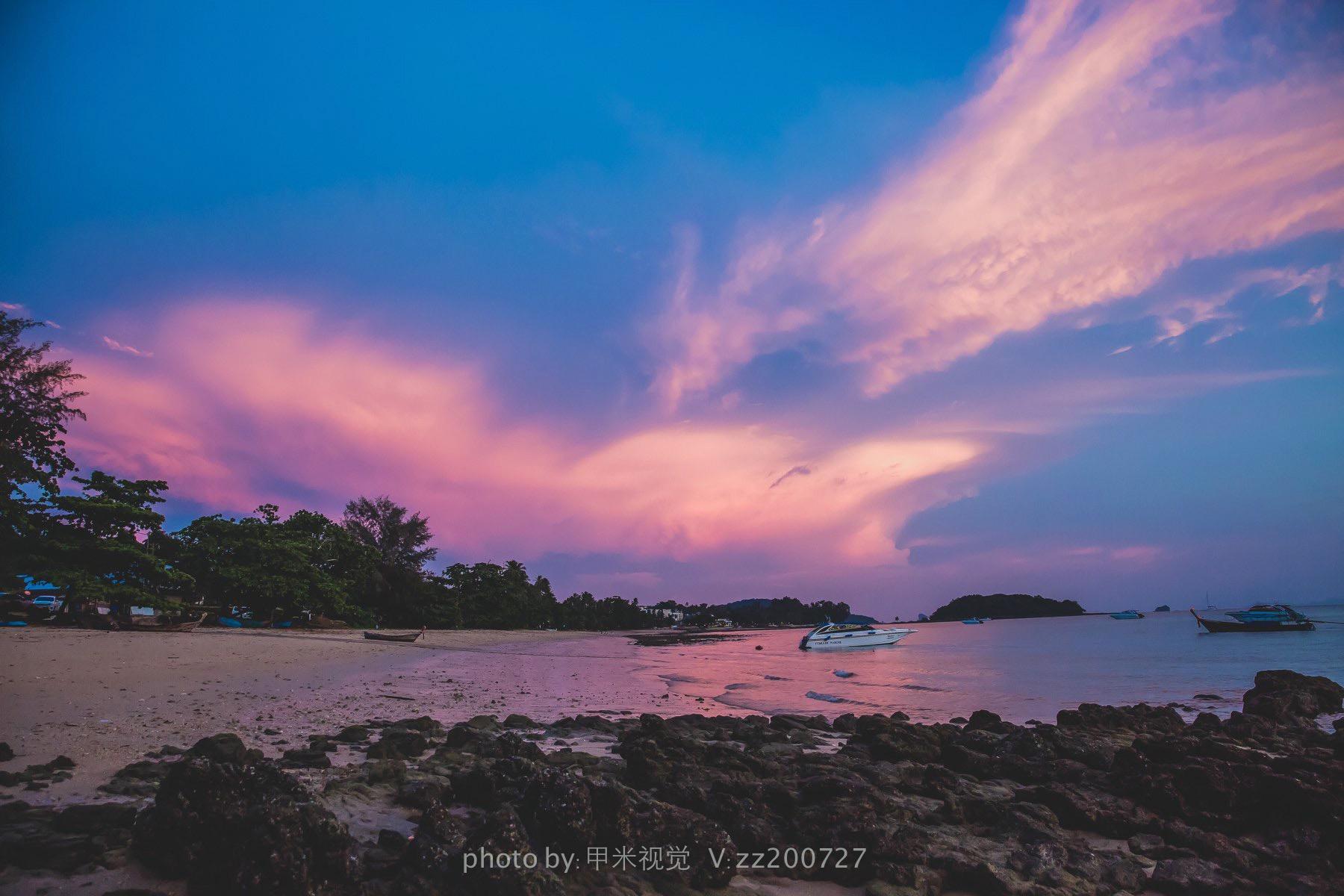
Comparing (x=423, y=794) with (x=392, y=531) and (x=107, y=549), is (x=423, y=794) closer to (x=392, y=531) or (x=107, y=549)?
(x=107, y=549)

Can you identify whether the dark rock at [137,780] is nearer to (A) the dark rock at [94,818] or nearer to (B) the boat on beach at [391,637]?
(A) the dark rock at [94,818]

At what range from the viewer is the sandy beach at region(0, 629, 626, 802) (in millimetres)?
8422

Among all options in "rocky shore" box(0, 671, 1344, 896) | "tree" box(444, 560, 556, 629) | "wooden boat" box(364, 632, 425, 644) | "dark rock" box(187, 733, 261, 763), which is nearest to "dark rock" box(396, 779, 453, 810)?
"rocky shore" box(0, 671, 1344, 896)

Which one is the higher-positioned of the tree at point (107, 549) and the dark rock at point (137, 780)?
the tree at point (107, 549)

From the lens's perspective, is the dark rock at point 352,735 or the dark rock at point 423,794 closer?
the dark rock at point 423,794

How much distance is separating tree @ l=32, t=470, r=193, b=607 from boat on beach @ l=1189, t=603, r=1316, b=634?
90.4 m

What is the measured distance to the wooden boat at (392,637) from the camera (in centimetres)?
3975

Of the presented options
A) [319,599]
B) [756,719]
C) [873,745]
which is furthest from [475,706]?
[319,599]

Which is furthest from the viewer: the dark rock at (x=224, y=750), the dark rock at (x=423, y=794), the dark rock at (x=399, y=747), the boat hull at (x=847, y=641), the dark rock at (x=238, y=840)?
the boat hull at (x=847, y=641)

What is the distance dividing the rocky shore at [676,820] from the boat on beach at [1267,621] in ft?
263

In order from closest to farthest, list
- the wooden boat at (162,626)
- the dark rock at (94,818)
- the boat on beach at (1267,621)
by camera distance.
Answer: the dark rock at (94,818)
the wooden boat at (162,626)
the boat on beach at (1267,621)

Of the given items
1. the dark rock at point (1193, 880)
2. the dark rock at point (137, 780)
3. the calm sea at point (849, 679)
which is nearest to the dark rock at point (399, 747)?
the dark rock at point (137, 780)

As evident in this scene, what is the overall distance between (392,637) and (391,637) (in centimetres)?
7

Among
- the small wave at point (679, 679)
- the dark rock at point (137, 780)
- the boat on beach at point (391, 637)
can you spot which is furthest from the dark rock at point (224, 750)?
the boat on beach at point (391, 637)
